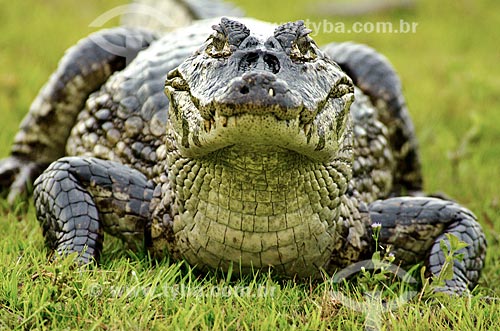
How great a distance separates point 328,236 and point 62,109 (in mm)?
2590

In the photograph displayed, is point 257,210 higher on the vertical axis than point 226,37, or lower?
lower

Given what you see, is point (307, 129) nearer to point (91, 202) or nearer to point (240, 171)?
point (240, 171)

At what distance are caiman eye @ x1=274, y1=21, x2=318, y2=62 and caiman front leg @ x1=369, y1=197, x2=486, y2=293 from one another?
1.31m

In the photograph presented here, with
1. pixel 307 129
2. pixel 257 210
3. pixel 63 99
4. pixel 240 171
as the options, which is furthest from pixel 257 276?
pixel 63 99

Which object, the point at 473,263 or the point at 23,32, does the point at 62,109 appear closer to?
the point at 473,263

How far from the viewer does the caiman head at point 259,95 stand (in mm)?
3264

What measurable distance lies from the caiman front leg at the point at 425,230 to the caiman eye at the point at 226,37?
5.09ft

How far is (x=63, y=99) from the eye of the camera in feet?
19.6

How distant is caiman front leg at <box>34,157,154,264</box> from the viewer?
14.7 feet

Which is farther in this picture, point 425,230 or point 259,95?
point 425,230

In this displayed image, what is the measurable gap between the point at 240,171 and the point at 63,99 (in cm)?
261

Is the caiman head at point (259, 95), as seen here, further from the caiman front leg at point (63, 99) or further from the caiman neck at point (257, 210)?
the caiman front leg at point (63, 99)

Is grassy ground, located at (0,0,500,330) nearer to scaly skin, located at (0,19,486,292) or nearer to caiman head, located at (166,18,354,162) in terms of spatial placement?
scaly skin, located at (0,19,486,292)

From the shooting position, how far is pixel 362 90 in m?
6.14
